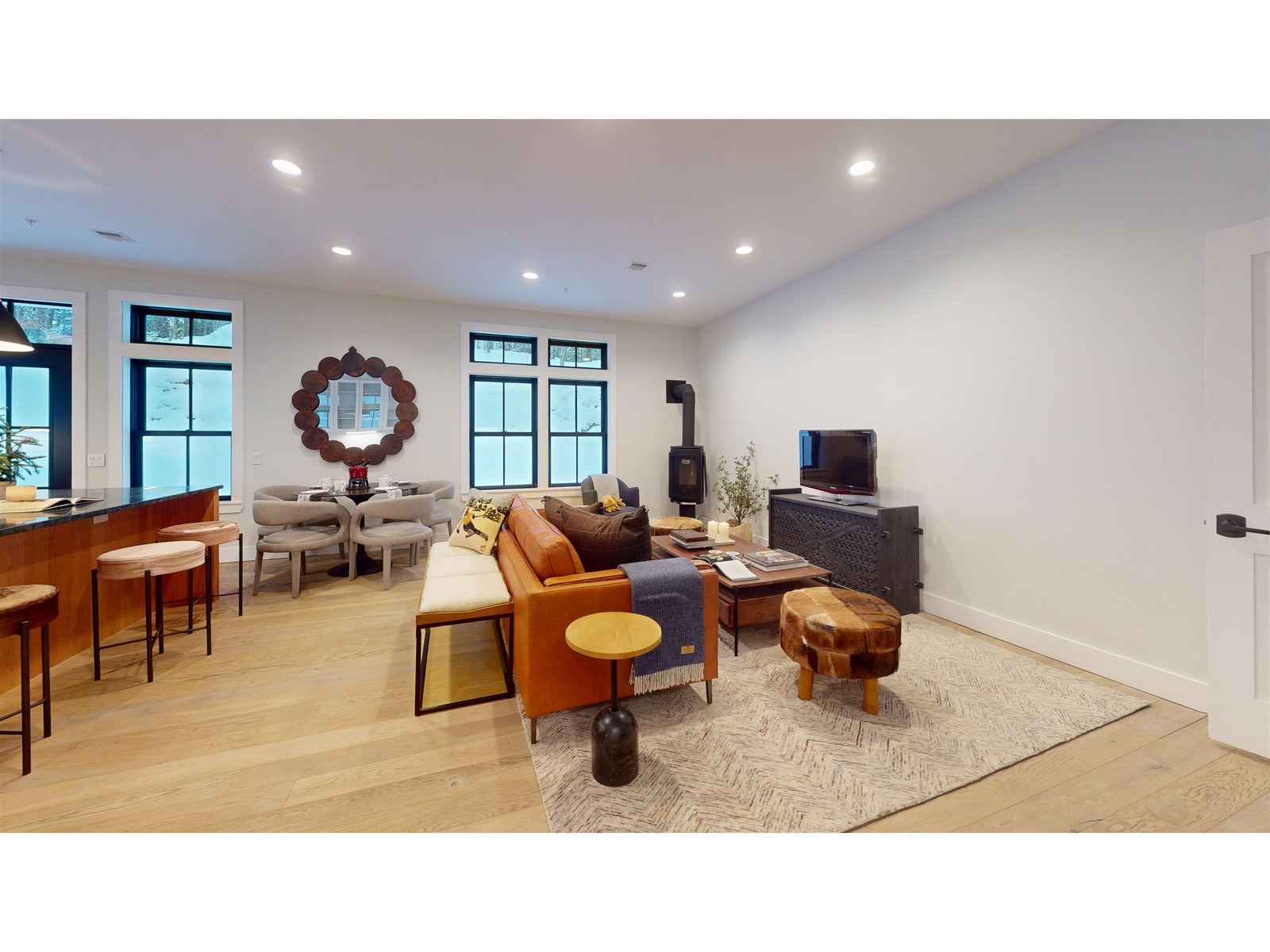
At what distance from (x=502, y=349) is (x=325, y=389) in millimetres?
2052

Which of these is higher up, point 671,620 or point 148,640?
point 671,620

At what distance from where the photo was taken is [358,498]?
13.5 feet

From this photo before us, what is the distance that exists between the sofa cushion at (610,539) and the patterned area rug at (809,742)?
71cm

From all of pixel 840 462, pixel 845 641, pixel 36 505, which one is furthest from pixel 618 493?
pixel 36 505

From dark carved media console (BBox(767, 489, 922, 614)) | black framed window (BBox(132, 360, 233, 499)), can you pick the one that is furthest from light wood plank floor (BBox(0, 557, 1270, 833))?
black framed window (BBox(132, 360, 233, 499))

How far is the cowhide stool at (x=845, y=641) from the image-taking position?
1975 millimetres

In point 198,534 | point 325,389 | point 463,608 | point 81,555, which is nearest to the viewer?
point 463,608

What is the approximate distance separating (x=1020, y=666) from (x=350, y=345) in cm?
650

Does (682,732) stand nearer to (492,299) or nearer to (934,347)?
(934,347)

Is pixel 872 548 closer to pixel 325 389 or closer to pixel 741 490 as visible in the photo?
pixel 741 490

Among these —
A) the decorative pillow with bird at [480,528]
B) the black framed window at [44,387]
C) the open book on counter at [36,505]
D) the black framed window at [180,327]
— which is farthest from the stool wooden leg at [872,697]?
the black framed window at [44,387]

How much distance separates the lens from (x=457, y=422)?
547cm

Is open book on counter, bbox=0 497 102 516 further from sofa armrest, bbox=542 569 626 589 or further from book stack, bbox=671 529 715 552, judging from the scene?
book stack, bbox=671 529 715 552

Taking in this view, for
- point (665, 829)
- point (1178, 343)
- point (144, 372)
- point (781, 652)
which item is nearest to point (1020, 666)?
point (781, 652)
